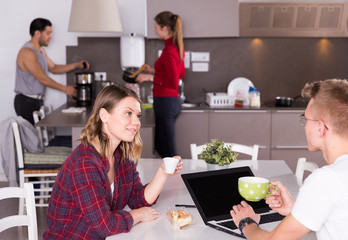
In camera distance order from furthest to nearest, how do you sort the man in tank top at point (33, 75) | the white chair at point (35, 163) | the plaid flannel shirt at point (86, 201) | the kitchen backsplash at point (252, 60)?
the kitchen backsplash at point (252, 60) < the man in tank top at point (33, 75) < the white chair at point (35, 163) < the plaid flannel shirt at point (86, 201)

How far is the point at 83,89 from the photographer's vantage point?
177 inches

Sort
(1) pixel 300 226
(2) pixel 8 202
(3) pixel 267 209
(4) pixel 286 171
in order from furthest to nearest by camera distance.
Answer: (2) pixel 8 202
(4) pixel 286 171
(3) pixel 267 209
(1) pixel 300 226

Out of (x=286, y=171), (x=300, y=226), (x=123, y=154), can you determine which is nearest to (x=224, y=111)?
(x=286, y=171)

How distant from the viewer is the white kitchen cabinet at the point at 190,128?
4457 millimetres

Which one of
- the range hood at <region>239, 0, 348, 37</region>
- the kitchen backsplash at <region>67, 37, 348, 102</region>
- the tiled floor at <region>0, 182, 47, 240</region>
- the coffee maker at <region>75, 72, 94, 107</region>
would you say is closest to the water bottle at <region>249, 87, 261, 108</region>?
the kitchen backsplash at <region>67, 37, 348, 102</region>

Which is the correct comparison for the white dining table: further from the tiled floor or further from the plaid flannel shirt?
the tiled floor

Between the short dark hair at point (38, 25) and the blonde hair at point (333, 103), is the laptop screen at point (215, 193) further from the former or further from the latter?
the short dark hair at point (38, 25)

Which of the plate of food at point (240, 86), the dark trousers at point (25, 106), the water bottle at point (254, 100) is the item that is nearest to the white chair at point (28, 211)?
the dark trousers at point (25, 106)

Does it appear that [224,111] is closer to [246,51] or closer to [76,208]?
[246,51]

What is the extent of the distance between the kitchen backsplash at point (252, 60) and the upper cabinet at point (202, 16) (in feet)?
1.01

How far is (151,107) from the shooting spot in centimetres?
459

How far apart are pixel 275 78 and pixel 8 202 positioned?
294 centimetres

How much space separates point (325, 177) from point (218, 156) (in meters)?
1.03

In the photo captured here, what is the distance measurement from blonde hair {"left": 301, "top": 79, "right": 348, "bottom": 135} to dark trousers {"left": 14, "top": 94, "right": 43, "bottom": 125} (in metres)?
3.66
